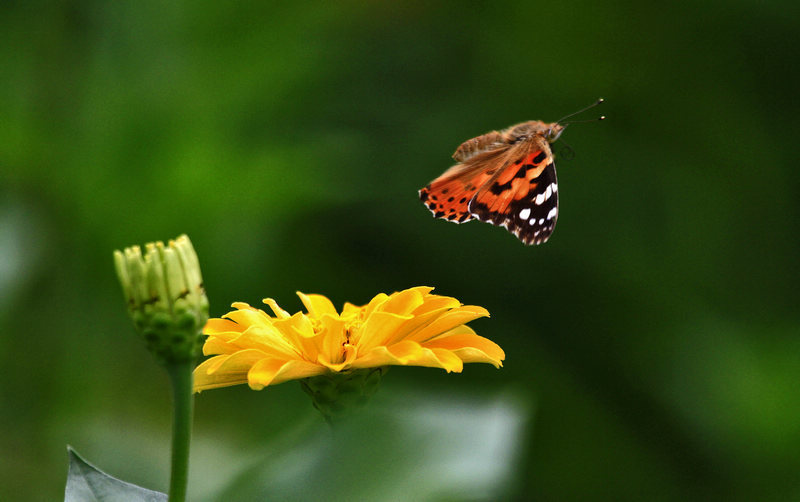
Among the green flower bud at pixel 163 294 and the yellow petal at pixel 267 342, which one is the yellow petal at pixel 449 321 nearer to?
the yellow petal at pixel 267 342

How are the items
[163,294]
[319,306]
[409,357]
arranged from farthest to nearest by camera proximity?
[319,306], [409,357], [163,294]

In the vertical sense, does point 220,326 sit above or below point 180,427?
above

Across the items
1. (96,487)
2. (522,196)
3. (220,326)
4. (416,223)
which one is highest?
(416,223)

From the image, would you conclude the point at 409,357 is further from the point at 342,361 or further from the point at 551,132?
the point at 551,132

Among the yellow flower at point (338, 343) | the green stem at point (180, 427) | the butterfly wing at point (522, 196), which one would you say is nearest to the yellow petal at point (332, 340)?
the yellow flower at point (338, 343)

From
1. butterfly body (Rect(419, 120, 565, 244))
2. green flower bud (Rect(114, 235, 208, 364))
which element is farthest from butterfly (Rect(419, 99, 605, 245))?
green flower bud (Rect(114, 235, 208, 364))

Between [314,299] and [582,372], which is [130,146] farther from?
[582,372]

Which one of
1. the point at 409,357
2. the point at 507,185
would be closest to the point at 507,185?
the point at 507,185
